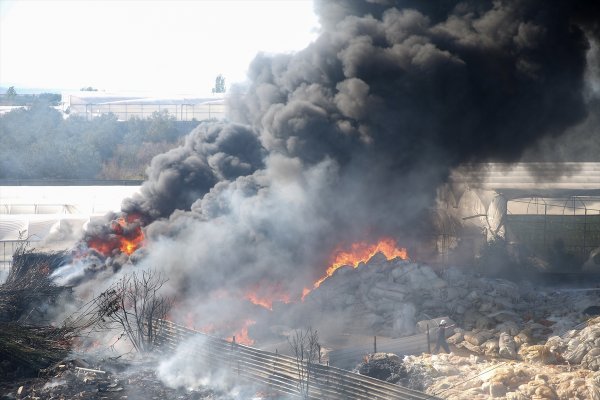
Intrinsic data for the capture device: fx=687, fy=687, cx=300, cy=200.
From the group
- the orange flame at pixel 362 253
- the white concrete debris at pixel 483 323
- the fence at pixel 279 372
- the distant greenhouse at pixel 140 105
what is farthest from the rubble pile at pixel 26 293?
the distant greenhouse at pixel 140 105

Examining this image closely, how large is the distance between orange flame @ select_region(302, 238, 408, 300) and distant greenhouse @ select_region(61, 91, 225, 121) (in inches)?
2044

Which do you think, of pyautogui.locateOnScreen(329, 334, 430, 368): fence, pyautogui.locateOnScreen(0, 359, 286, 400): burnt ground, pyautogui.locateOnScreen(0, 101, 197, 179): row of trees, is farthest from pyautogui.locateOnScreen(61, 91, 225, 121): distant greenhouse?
pyautogui.locateOnScreen(0, 359, 286, 400): burnt ground

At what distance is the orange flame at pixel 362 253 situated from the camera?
3023 centimetres

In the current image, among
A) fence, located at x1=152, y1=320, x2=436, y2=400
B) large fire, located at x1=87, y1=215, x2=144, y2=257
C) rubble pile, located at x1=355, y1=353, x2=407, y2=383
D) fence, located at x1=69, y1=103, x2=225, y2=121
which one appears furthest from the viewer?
fence, located at x1=69, y1=103, x2=225, y2=121

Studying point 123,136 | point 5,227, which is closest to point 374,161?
point 5,227

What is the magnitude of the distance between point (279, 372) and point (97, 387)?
5001mm

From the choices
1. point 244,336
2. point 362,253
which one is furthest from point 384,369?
point 362,253

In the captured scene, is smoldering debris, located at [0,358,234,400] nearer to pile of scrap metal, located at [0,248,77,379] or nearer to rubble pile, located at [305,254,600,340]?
pile of scrap metal, located at [0,248,77,379]

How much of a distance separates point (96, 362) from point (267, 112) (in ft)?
51.9

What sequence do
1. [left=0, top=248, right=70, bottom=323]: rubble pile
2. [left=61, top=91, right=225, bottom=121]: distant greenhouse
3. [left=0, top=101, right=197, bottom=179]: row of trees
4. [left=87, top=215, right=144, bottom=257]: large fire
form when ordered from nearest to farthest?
[left=0, top=248, right=70, bottom=323]: rubble pile
[left=87, top=215, right=144, bottom=257]: large fire
[left=0, top=101, right=197, bottom=179]: row of trees
[left=61, top=91, right=225, bottom=121]: distant greenhouse

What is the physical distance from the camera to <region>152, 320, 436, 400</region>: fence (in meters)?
16.8

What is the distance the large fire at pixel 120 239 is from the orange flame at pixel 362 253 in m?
9.69

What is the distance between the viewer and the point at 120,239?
34031 mm

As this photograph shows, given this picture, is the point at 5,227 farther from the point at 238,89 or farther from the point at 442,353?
the point at 442,353
